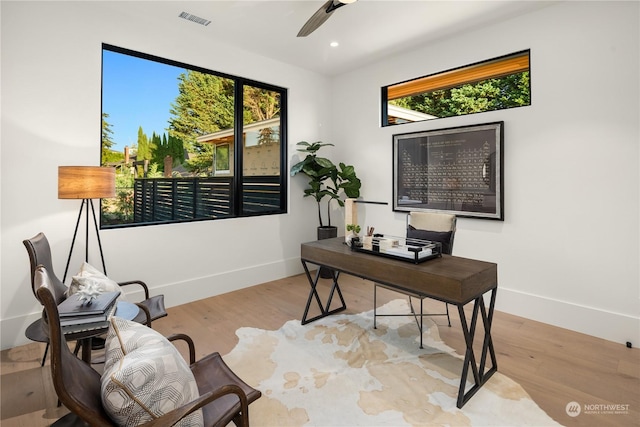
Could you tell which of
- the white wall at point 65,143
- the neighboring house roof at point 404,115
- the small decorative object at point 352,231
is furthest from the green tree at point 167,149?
the neighboring house roof at point 404,115

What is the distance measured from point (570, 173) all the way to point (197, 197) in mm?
3788

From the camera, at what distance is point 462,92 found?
3867mm

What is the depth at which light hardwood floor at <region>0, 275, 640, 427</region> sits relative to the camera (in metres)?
2.03

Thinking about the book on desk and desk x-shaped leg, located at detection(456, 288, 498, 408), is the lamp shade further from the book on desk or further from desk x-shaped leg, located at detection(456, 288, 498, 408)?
desk x-shaped leg, located at detection(456, 288, 498, 408)

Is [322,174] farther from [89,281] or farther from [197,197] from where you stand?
[89,281]

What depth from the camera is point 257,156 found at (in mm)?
4535

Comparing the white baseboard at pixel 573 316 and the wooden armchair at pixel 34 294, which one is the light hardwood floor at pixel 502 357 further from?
the wooden armchair at pixel 34 294

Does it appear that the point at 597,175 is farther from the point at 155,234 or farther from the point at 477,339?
the point at 155,234

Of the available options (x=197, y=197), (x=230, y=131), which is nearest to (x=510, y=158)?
(x=230, y=131)

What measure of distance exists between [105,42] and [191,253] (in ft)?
7.21

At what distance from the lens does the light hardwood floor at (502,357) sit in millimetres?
2031

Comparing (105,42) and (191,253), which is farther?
(191,253)

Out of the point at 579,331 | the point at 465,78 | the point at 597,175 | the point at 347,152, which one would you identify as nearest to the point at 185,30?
the point at 347,152

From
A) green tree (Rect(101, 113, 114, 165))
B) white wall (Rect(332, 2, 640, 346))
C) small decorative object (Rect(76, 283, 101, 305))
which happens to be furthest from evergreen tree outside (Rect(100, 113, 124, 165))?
white wall (Rect(332, 2, 640, 346))
